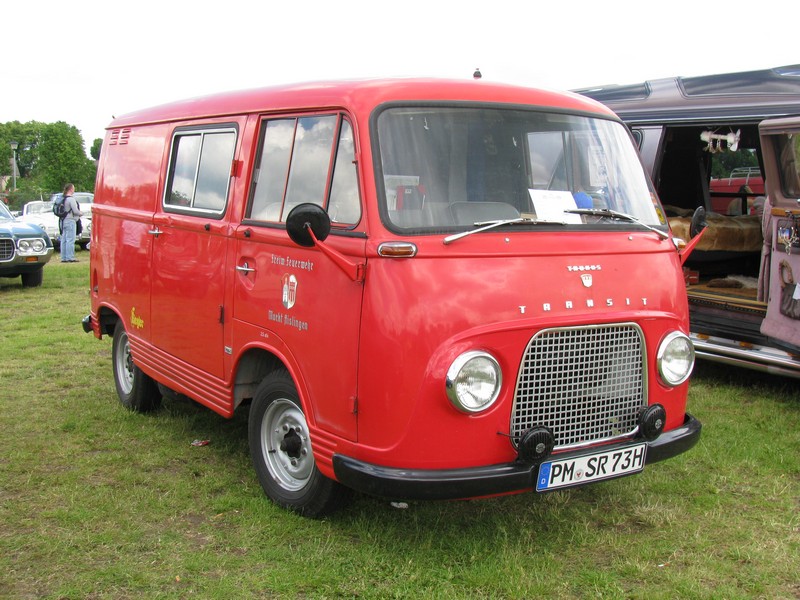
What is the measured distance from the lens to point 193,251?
551 cm

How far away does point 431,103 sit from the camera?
13.9 feet

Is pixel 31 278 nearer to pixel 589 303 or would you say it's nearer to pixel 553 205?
pixel 553 205

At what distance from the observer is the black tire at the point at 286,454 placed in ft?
14.9

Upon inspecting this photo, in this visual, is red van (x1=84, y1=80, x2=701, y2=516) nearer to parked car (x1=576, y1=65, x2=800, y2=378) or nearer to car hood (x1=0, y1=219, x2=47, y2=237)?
parked car (x1=576, y1=65, x2=800, y2=378)

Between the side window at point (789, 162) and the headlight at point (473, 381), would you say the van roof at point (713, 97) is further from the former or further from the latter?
the headlight at point (473, 381)

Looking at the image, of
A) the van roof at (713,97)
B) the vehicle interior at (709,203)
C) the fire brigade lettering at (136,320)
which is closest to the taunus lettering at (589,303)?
the fire brigade lettering at (136,320)

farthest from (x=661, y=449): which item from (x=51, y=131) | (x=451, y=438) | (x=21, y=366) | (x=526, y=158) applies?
(x=51, y=131)

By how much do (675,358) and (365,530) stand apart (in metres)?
1.89

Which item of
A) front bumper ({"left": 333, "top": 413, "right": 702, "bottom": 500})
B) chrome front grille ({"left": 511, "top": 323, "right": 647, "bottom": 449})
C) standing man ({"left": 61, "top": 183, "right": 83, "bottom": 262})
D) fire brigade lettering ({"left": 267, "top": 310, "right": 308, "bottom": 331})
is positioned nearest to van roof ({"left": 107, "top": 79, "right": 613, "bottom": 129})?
fire brigade lettering ({"left": 267, "top": 310, "right": 308, "bottom": 331})

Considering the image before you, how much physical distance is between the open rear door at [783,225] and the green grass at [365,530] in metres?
0.88

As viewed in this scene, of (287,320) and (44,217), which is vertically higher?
(287,320)

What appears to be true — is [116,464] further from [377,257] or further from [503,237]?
[503,237]

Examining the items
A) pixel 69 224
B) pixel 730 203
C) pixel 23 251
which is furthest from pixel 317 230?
pixel 69 224

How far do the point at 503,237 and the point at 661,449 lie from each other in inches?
56.7
